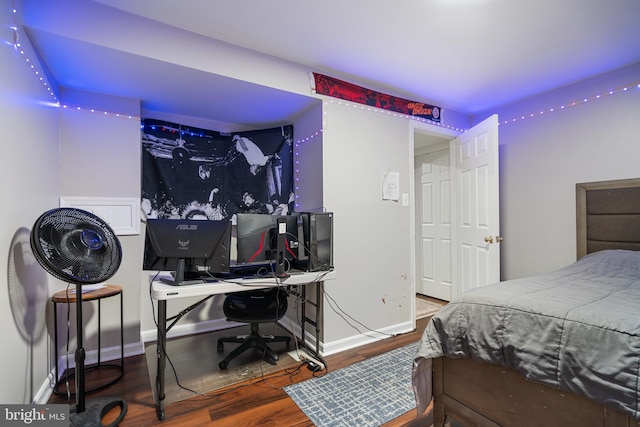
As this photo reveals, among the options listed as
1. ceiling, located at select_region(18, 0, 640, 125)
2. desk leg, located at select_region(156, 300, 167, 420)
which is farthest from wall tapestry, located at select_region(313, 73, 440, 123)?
desk leg, located at select_region(156, 300, 167, 420)

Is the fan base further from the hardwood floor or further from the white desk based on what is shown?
the white desk

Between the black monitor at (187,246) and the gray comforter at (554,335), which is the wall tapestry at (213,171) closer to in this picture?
the black monitor at (187,246)

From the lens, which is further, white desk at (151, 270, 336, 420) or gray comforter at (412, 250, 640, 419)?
white desk at (151, 270, 336, 420)

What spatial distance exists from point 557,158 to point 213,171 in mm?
3488

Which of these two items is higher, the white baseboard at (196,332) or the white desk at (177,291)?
the white desk at (177,291)

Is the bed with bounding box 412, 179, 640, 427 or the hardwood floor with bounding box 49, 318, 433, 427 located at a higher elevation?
the bed with bounding box 412, 179, 640, 427

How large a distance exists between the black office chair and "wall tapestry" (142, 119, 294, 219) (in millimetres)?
964

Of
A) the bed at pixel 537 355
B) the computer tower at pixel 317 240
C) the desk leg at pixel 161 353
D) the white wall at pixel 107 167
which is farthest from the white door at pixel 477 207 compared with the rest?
the white wall at pixel 107 167

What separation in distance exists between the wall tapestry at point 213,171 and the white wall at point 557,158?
2532mm

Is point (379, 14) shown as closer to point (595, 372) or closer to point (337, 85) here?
point (337, 85)

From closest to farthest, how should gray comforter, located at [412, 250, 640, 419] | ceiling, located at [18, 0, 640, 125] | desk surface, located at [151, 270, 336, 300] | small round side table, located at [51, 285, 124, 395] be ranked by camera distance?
gray comforter, located at [412, 250, 640, 419] → desk surface, located at [151, 270, 336, 300] → ceiling, located at [18, 0, 640, 125] → small round side table, located at [51, 285, 124, 395]

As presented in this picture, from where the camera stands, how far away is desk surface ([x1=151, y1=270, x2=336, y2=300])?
161 centimetres

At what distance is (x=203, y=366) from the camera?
219 cm

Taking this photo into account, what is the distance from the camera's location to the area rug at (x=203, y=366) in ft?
6.29
